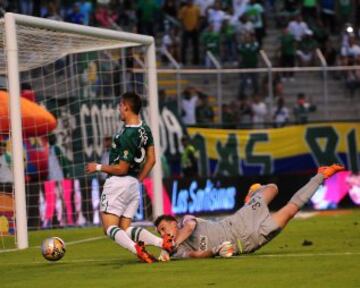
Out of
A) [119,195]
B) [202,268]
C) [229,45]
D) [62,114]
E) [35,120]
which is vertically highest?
[229,45]

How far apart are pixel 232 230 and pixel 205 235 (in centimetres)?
31

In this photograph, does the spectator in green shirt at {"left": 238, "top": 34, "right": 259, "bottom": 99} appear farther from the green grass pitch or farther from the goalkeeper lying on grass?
the goalkeeper lying on grass

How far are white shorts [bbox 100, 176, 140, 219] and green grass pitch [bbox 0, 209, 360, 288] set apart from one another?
0.60 meters

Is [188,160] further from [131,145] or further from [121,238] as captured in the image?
[121,238]

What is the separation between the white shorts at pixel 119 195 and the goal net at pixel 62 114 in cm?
295

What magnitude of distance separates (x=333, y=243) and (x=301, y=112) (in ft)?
46.5

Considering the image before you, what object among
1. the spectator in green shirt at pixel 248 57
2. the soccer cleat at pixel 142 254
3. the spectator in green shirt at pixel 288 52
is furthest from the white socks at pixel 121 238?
the spectator in green shirt at pixel 288 52

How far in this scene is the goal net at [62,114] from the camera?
738 inches

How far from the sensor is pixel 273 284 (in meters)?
11.6

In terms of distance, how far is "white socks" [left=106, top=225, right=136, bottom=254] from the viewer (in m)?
14.0

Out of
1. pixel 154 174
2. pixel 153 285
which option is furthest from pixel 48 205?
pixel 153 285

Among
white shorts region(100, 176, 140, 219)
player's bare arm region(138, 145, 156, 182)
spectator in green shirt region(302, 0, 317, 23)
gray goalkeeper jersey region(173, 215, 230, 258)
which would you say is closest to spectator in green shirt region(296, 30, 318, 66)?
spectator in green shirt region(302, 0, 317, 23)

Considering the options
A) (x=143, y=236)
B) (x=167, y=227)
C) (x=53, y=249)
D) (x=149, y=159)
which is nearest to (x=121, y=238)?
(x=143, y=236)

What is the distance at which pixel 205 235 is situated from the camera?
46.5 ft
